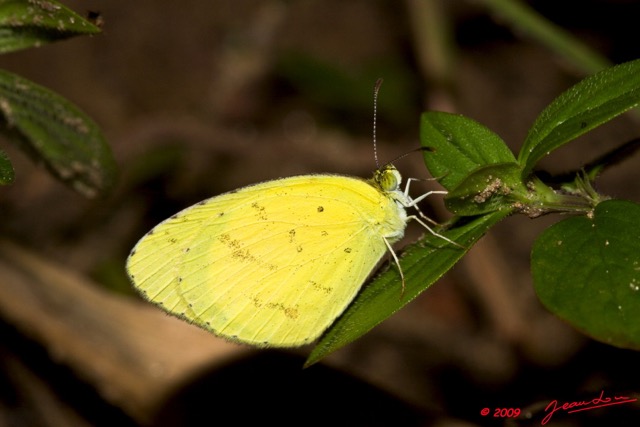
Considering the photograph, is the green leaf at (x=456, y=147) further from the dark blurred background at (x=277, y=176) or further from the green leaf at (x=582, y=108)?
the dark blurred background at (x=277, y=176)

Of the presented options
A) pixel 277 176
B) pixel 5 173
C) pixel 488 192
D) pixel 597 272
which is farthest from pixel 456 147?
pixel 277 176

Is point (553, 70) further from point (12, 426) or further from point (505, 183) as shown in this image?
point (12, 426)

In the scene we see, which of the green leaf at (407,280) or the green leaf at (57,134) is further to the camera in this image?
the green leaf at (57,134)

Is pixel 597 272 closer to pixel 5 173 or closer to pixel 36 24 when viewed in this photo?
pixel 5 173

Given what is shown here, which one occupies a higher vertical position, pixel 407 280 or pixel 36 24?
pixel 36 24

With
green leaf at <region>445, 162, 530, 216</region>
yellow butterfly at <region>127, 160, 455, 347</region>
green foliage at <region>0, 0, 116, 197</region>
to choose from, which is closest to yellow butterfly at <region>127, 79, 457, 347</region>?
yellow butterfly at <region>127, 160, 455, 347</region>

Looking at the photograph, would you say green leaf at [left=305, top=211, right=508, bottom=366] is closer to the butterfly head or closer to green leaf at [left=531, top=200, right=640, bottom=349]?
green leaf at [left=531, top=200, right=640, bottom=349]

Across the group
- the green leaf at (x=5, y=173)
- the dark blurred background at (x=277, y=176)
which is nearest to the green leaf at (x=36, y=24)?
the green leaf at (x=5, y=173)
